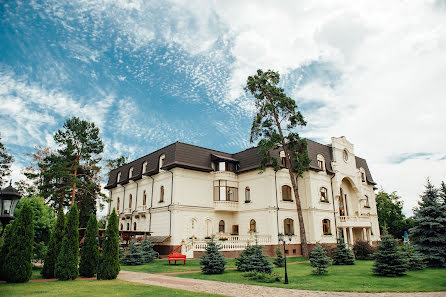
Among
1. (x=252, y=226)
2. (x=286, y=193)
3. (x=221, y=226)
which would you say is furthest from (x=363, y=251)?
(x=221, y=226)

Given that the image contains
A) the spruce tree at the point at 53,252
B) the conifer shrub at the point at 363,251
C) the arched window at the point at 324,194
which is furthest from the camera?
the arched window at the point at 324,194

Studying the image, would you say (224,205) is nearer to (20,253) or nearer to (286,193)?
(286,193)

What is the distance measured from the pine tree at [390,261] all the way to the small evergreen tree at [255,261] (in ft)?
16.8

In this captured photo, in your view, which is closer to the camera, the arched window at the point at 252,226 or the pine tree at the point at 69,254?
the pine tree at the point at 69,254

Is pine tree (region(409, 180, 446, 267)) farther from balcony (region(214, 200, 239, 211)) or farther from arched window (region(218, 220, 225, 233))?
arched window (region(218, 220, 225, 233))

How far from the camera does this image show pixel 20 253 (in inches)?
462

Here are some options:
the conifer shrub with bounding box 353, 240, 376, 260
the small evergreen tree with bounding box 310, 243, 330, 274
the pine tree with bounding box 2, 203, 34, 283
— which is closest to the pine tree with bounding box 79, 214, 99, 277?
the pine tree with bounding box 2, 203, 34, 283

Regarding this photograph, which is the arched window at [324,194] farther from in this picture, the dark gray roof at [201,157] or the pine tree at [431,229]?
the pine tree at [431,229]

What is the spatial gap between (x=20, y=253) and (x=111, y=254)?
3.50 m

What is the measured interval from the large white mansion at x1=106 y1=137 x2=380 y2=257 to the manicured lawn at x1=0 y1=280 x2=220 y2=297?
1198 centimetres

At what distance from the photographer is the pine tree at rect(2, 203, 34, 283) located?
1156 cm

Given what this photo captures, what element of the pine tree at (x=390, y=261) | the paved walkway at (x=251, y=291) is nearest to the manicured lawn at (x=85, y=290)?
A: the paved walkway at (x=251, y=291)

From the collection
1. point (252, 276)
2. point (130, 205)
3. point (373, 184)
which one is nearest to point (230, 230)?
point (130, 205)

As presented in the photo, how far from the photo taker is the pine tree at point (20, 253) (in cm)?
1156
